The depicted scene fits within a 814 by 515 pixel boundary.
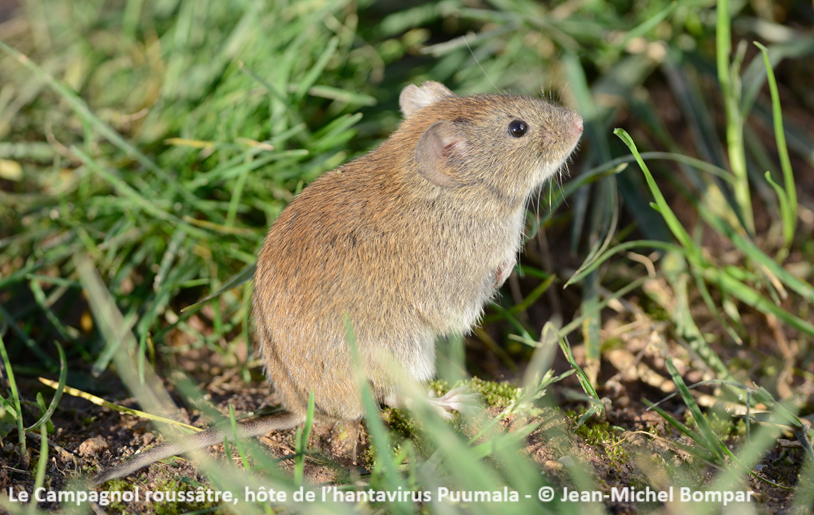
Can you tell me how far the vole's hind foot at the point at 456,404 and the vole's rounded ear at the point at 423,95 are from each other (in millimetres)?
1642

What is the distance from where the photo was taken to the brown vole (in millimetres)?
2850

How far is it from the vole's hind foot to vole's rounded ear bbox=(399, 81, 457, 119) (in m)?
1.64

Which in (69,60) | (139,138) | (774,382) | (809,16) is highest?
(809,16)

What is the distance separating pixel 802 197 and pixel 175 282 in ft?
15.7

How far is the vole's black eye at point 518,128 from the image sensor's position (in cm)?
321

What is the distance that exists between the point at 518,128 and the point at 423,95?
0.68 m

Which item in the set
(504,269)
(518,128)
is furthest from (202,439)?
(518,128)

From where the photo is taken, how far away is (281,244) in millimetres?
2977

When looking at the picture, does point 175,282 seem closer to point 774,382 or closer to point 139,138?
point 139,138

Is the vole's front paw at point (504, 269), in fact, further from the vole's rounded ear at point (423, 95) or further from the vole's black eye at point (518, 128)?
the vole's rounded ear at point (423, 95)

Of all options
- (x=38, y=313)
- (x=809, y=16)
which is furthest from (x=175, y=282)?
(x=809, y=16)
